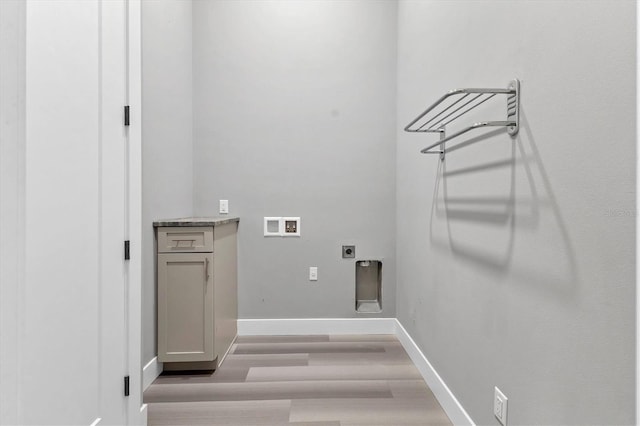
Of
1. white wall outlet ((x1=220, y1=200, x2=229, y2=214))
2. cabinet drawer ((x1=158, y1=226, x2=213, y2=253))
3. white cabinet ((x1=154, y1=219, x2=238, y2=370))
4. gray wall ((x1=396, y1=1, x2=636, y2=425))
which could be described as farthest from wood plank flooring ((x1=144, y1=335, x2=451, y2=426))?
white wall outlet ((x1=220, y1=200, x2=229, y2=214))

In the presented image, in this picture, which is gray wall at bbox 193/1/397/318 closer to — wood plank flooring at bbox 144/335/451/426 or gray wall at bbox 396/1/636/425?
wood plank flooring at bbox 144/335/451/426

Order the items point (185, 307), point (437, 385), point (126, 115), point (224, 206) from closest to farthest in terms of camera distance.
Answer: point (126, 115) < point (437, 385) < point (185, 307) < point (224, 206)

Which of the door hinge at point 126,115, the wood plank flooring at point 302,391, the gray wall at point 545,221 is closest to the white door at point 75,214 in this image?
the door hinge at point 126,115

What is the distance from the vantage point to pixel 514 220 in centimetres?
113

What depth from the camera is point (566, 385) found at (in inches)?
35.4

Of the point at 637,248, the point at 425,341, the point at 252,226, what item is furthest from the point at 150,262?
the point at 637,248

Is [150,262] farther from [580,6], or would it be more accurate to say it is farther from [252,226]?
Result: [580,6]

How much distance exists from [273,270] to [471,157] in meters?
1.87

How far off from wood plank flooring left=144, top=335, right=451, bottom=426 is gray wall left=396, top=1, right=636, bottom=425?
34 cm

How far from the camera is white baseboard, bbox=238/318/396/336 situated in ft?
9.25

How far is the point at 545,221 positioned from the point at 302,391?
1.56 m

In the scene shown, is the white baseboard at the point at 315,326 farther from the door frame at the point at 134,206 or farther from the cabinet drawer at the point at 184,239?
the door frame at the point at 134,206

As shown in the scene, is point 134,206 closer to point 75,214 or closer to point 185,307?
point 75,214

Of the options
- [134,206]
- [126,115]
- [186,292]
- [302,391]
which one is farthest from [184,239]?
[302,391]
